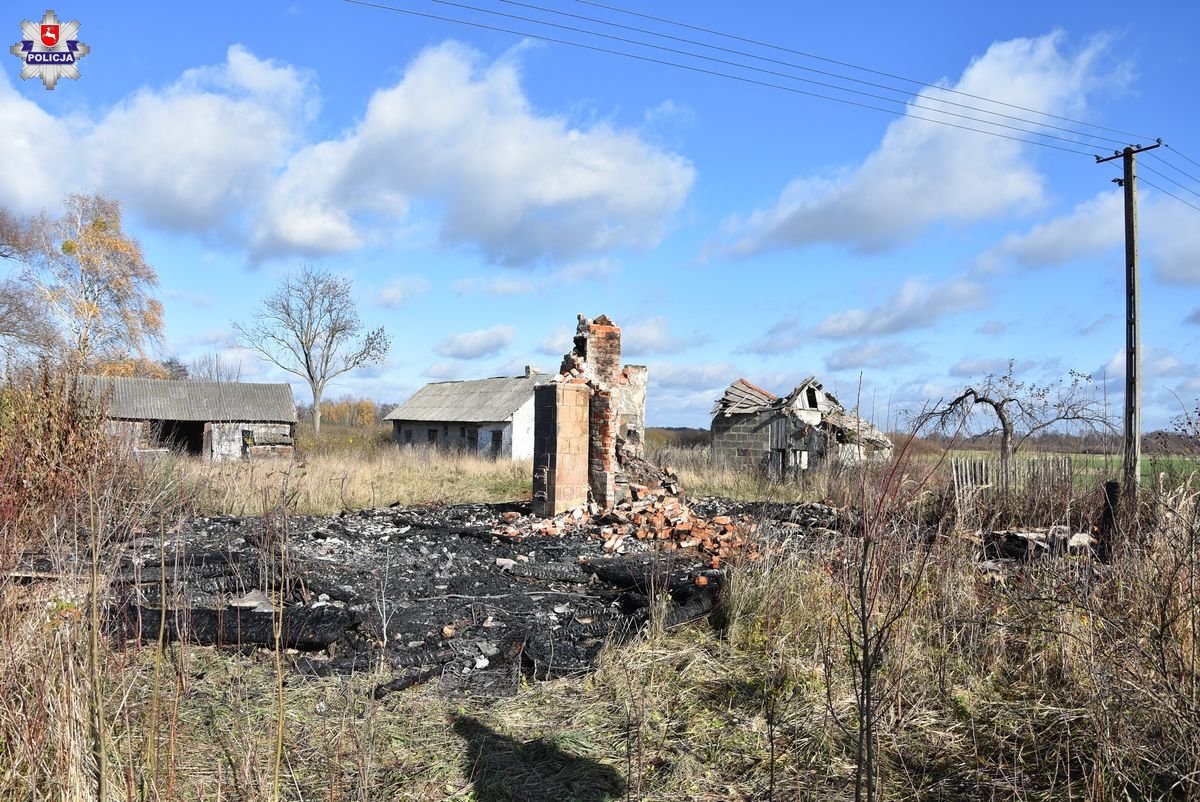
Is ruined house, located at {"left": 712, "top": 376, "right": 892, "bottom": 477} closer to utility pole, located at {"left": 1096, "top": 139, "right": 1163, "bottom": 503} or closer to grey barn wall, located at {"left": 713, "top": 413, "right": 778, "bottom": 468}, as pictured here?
grey barn wall, located at {"left": 713, "top": 413, "right": 778, "bottom": 468}

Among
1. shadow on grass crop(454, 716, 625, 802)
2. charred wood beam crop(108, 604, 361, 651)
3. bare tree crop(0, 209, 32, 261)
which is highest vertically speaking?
bare tree crop(0, 209, 32, 261)

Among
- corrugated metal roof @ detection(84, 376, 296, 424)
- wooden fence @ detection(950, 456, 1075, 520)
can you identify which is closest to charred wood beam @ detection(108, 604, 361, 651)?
wooden fence @ detection(950, 456, 1075, 520)

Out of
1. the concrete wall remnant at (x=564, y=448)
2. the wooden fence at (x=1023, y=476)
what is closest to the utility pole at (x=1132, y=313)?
the wooden fence at (x=1023, y=476)

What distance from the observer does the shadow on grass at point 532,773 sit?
376 cm

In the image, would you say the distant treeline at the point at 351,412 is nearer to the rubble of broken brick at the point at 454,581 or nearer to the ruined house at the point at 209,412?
the ruined house at the point at 209,412

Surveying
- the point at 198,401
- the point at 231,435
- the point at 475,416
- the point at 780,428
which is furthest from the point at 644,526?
the point at 198,401

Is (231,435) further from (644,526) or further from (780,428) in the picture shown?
(644,526)

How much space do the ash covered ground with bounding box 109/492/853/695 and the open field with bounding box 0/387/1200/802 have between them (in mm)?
299

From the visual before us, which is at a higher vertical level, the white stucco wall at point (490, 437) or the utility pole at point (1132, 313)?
the utility pole at point (1132, 313)

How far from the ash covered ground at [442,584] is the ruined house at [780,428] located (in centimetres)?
982

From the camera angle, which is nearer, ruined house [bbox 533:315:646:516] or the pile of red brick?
the pile of red brick

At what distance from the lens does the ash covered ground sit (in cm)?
554

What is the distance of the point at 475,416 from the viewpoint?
3183 centimetres

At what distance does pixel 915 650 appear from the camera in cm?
440
